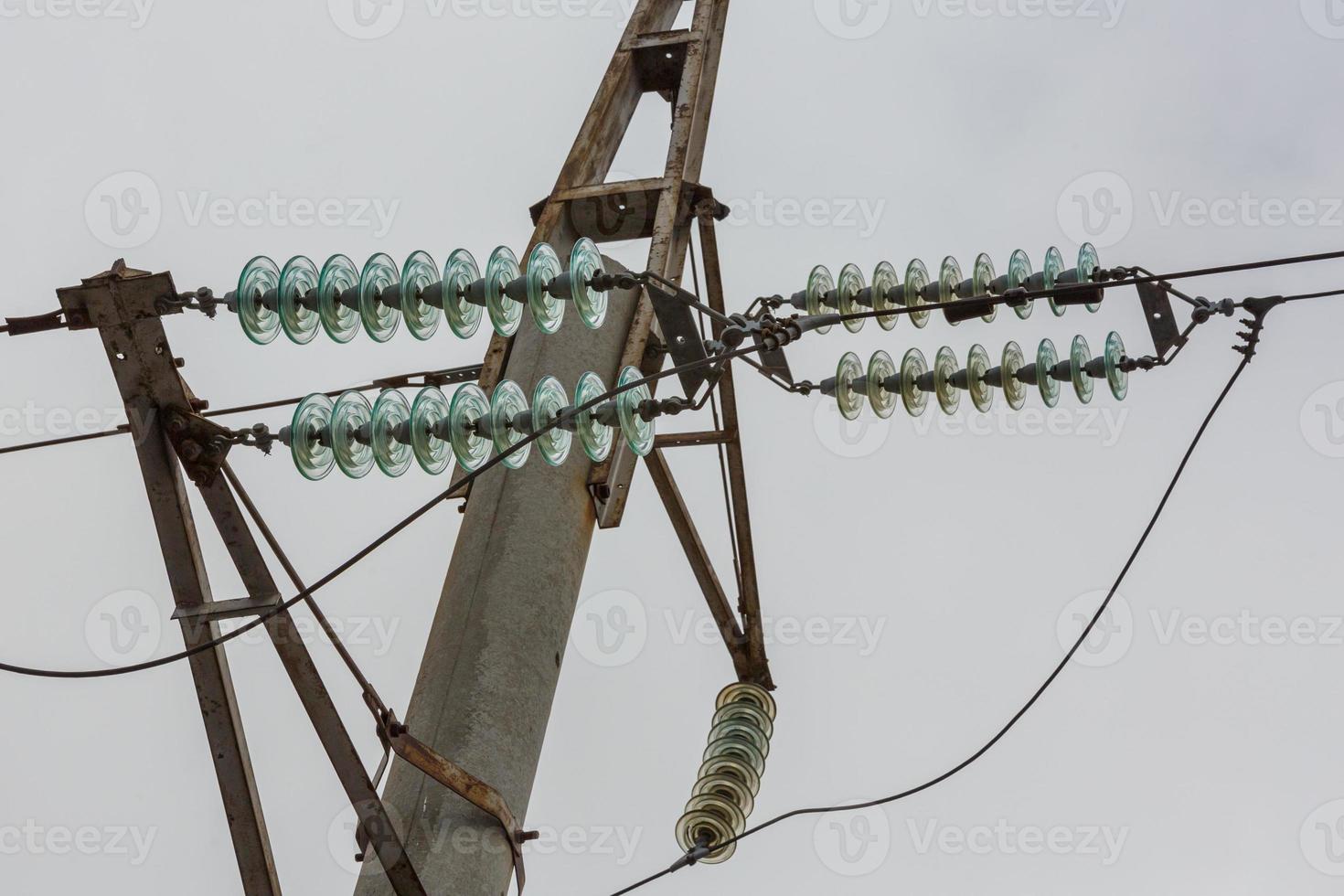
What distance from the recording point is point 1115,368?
27.4 feet

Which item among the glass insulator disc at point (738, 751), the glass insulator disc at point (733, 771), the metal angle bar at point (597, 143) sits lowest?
the glass insulator disc at point (733, 771)

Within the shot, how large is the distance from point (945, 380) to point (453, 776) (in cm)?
329

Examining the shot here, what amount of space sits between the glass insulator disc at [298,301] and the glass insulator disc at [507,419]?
831mm

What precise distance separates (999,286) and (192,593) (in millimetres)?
4499

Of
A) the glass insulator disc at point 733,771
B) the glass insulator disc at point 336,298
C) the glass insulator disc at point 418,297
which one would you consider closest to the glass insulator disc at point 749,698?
the glass insulator disc at point 733,771

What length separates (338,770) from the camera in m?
6.33

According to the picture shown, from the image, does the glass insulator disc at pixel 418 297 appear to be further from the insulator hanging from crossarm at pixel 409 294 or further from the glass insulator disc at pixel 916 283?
the glass insulator disc at pixel 916 283


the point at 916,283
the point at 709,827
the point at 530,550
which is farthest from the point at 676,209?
the point at 709,827

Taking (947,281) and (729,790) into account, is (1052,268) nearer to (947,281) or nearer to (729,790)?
(947,281)

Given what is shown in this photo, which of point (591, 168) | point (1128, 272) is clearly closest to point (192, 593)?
point (591, 168)

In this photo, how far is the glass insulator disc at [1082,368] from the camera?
832 centimetres

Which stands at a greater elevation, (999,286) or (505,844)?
(999,286)

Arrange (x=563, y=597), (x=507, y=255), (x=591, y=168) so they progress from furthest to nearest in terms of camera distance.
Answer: (x=591, y=168)
(x=563, y=597)
(x=507, y=255)

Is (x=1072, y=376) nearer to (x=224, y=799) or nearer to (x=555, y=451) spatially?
(x=555, y=451)
